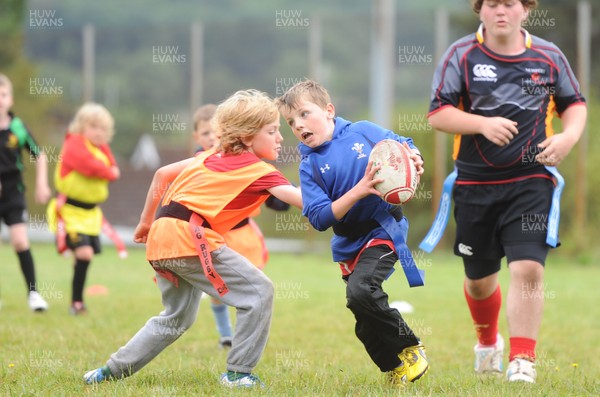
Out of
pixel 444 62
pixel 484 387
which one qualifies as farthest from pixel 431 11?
pixel 484 387

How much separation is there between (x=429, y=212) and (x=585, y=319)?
8.48 m

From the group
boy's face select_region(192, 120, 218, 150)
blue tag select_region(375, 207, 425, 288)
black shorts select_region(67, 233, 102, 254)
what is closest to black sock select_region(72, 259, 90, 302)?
black shorts select_region(67, 233, 102, 254)

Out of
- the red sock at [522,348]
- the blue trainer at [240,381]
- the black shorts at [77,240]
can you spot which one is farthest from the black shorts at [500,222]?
the black shorts at [77,240]

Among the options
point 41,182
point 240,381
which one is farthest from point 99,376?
point 41,182

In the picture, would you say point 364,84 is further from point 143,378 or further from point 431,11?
point 143,378

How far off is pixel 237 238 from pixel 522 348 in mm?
2231

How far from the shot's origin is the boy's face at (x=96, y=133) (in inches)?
380

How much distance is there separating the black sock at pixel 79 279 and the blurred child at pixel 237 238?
2.25 meters

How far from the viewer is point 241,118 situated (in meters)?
5.28

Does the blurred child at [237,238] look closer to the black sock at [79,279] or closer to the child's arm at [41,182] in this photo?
the black sock at [79,279]

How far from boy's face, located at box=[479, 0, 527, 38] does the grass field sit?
2.08 meters

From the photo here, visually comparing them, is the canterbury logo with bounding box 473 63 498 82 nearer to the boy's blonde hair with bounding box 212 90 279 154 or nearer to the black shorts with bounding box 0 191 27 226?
the boy's blonde hair with bounding box 212 90 279 154

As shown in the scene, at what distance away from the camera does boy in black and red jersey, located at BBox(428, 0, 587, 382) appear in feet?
18.5

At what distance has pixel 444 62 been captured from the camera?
5914 millimetres
